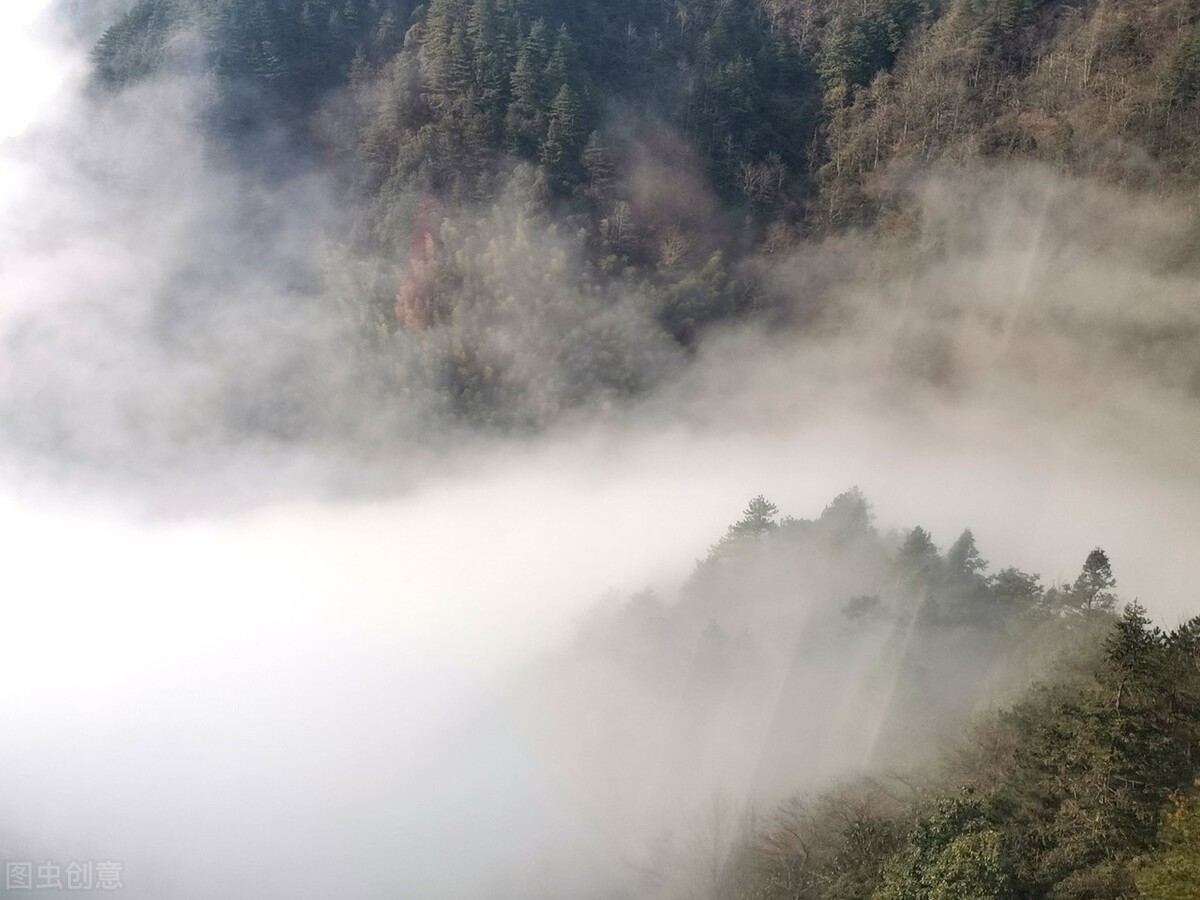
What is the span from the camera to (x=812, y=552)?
48812 mm

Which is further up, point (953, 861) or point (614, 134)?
point (614, 134)

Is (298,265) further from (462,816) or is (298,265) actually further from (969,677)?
(969,677)

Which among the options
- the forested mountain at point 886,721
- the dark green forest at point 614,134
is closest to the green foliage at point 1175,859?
the forested mountain at point 886,721

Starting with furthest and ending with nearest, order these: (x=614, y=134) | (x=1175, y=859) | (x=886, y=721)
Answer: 1. (x=614, y=134)
2. (x=886, y=721)
3. (x=1175, y=859)

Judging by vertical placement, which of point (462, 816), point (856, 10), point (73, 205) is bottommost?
point (462, 816)

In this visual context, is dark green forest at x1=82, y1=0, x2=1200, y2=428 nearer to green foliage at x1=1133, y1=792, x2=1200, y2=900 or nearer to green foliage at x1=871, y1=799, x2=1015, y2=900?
green foliage at x1=871, y1=799, x2=1015, y2=900

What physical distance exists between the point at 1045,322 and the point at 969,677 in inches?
1882

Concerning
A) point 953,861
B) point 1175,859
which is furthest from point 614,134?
point 1175,859

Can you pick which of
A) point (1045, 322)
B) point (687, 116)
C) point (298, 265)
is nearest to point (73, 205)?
point (298, 265)

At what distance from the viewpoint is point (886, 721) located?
1540 inches

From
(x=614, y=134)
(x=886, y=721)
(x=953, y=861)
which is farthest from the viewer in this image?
(x=614, y=134)

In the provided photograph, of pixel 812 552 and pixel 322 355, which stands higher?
pixel 322 355

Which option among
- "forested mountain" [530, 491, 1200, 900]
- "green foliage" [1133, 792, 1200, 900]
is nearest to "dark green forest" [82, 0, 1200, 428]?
Result: "forested mountain" [530, 491, 1200, 900]

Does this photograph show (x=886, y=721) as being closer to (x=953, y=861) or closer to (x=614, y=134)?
(x=953, y=861)
